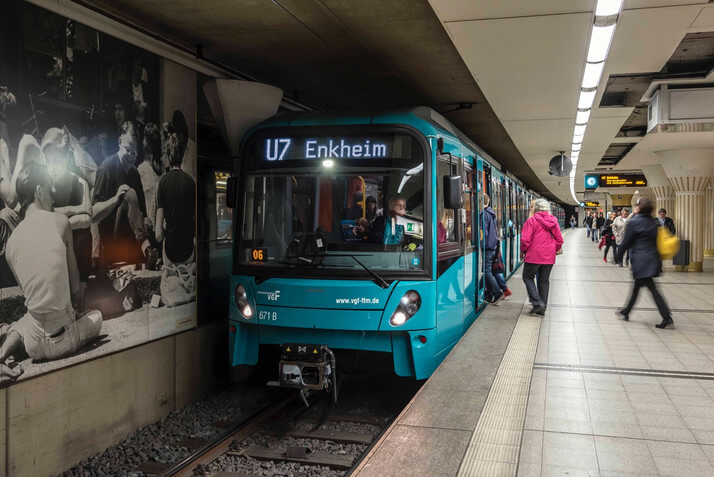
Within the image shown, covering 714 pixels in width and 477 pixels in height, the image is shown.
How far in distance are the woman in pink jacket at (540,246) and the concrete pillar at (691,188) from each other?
971 cm

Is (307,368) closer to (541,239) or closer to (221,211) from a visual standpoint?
(221,211)

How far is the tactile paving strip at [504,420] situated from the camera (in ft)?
12.8

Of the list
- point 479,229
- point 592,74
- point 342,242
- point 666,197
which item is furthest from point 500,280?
point 666,197

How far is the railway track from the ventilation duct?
3.27 m

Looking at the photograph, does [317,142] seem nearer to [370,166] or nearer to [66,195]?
[370,166]

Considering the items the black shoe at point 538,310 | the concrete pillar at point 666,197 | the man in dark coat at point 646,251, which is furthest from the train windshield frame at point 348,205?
the concrete pillar at point 666,197

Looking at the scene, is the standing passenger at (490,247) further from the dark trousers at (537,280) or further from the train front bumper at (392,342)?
the train front bumper at (392,342)

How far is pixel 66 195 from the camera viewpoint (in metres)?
5.59

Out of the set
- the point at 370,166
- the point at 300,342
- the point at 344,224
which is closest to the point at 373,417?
the point at 300,342

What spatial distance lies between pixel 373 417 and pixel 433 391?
1.36m

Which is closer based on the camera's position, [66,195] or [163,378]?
[66,195]

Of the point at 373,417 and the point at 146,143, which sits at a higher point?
the point at 146,143

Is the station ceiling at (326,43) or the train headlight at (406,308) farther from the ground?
the station ceiling at (326,43)

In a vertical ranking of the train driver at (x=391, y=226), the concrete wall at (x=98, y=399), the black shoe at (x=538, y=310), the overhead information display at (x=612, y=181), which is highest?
the overhead information display at (x=612, y=181)
